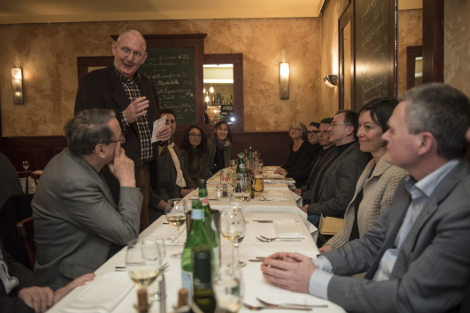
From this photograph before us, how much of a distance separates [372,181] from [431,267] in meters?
1.09

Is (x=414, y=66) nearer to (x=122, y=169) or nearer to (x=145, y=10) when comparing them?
(x=122, y=169)

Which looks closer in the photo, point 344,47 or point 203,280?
point 203,280

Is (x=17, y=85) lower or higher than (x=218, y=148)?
higher

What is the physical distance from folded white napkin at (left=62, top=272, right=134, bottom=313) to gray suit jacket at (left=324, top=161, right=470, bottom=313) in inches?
24.6

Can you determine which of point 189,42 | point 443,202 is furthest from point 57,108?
point 443,202

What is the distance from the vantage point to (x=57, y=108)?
24.5 feet

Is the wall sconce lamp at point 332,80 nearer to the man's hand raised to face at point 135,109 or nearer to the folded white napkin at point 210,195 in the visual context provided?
the folded white napkin at point 210,195

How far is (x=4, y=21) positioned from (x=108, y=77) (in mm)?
Result: 6031

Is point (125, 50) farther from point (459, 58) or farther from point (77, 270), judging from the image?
point (459, 58)

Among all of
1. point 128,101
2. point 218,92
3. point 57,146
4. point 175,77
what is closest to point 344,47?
point 218,92

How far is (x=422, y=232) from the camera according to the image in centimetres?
113

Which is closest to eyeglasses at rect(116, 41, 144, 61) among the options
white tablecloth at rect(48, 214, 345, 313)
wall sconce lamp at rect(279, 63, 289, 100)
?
white tablecloth at rect(48, 214, 345, 313)

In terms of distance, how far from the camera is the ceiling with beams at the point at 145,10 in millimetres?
6648

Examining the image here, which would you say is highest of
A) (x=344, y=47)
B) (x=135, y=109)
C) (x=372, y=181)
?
(x=344, y=47)
